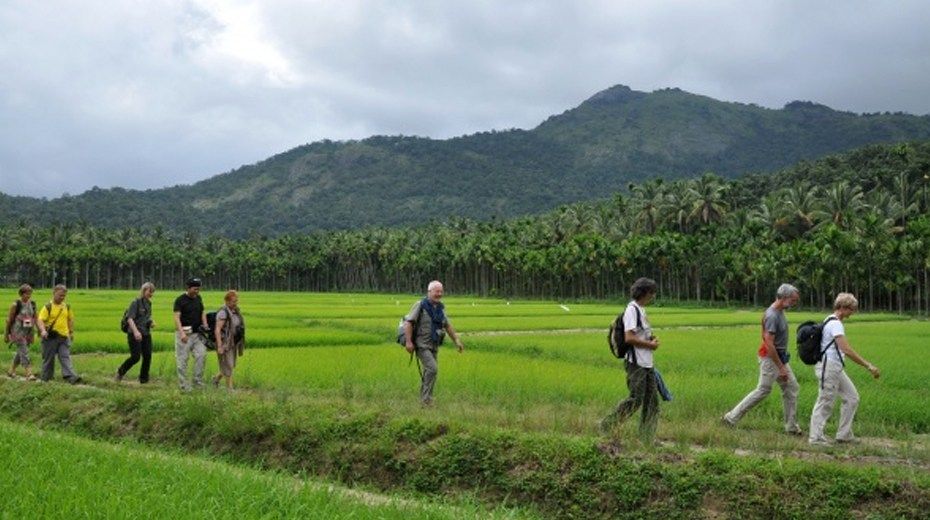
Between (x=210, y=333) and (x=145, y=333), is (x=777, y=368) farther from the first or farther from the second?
(x=145, y=333)

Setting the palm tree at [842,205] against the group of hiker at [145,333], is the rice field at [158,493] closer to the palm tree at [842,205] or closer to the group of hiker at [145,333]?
the group of hiker at [145,333]

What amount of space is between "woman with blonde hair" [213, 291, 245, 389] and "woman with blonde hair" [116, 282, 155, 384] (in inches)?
66.6

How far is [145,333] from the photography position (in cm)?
1659

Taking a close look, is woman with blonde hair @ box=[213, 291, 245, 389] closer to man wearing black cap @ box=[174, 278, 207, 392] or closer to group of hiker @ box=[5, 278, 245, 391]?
group of hiker @ box=[5, 278, 245, 391]

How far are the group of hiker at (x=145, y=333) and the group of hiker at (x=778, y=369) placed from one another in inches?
319

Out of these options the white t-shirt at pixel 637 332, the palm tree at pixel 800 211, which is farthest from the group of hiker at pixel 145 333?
the palm tree at pixel 800 211

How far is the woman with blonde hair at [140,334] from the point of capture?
16.3 metres

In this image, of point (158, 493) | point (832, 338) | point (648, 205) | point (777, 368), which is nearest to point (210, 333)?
point (158, 493)

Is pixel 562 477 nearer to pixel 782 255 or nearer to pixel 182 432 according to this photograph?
pixel 182 432

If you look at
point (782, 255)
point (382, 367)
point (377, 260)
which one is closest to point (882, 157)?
point (782, 255)

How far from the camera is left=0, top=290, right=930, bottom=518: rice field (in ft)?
37.5

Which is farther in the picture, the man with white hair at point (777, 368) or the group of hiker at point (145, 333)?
the group of hiker at point (145, 333)

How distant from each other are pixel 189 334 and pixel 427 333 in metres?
5.25

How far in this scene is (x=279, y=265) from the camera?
443 ft
